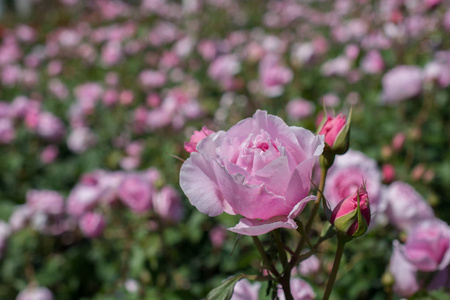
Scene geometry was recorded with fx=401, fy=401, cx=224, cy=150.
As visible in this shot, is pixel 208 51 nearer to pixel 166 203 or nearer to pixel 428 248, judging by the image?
pixel 166 203

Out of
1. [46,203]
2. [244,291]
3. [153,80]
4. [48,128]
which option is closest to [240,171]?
[244,291]

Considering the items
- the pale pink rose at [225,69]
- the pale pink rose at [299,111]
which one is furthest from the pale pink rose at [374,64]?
the pale pink rose at [225,69]

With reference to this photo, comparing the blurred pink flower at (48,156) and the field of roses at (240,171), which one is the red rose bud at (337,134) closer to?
the field of roses at (240,171)

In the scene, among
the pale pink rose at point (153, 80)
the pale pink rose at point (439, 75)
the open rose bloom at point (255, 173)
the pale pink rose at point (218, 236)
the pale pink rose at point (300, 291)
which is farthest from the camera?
the pale pink rose at point (153, 80)

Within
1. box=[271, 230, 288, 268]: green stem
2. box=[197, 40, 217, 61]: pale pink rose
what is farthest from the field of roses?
box=[197, 40, 217, 61]: pale pink rose

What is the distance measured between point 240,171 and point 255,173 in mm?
17

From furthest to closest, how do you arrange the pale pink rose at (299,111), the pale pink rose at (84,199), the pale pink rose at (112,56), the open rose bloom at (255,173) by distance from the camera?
1. the pale pink rose at (112,56)
2. the pale pink rose at (299,111)
3. the pale pink rose at (84,199)
4. the open rose bloom at (255,173)

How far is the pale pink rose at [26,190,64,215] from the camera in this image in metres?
1.62

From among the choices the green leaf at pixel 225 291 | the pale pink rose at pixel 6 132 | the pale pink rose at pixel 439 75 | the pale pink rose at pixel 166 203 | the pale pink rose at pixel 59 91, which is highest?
the green leaf at pixel 225 291

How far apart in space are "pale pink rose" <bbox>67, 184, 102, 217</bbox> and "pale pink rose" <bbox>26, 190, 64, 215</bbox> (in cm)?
18

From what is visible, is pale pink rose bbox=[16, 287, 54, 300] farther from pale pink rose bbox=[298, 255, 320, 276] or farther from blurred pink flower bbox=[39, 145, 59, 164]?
blurred pink flower bbox=[39, 145, 59, 164]

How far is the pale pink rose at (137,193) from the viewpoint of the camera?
3.90 ft

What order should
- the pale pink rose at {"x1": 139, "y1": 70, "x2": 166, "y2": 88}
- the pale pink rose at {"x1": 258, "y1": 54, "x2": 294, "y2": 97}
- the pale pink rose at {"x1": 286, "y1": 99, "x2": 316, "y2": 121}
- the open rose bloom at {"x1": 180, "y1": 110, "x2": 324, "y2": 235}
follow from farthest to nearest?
the pale pink rose at {"x1": 139, "y1": 70, "x2": 166, "y2": 88} < the pale pink rose at {"x1": 258, "y1": 54, "x2": 294, "y2": 97} < the pale pink rose at {"x1": 286, "y1": 99, "x2": 316, "y2": 121} < the open rose bloom at {"x1": 180, "y1": 110, "x2": 324, "y2": 235}

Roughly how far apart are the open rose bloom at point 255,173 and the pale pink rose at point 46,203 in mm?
1349
